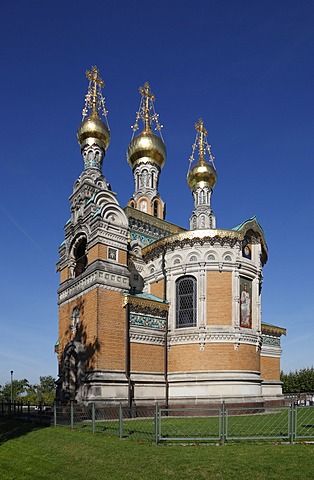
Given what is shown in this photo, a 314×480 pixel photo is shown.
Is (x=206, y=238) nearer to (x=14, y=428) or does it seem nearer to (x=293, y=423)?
(x=14, y=428)

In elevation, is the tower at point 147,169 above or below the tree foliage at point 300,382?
above

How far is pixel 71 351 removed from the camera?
17.8 m

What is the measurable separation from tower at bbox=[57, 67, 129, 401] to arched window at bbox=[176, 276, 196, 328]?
9.54 feet

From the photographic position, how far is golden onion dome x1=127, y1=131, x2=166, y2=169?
26875 mm

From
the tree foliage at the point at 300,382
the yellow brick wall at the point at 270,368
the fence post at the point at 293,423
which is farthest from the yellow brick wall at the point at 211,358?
the tree foliage at the point at 300,382

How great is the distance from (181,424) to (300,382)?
29002 mm

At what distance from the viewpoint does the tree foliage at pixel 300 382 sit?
1474 inches

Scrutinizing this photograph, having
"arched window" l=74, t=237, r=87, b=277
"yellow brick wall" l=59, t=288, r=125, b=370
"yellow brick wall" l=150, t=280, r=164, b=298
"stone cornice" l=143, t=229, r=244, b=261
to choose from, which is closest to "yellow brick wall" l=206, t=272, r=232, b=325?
"stone cornice" l=143, t=229, r=244, b=261

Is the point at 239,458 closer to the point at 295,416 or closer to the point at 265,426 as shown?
the point at 295,416

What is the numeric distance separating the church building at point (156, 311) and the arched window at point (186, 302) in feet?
0.15

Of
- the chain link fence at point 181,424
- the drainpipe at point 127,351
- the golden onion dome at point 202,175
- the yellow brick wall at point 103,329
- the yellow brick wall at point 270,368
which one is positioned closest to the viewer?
the chain link fence at point 181,424

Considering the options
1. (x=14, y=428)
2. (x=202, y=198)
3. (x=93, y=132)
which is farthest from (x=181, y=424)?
(x=202, y=198)

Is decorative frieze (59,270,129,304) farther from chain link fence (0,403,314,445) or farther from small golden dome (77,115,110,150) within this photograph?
small golden dome (77,115,110,150)

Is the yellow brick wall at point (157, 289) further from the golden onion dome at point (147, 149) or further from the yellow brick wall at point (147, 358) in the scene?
the golden onion dome at point (147, 149)
